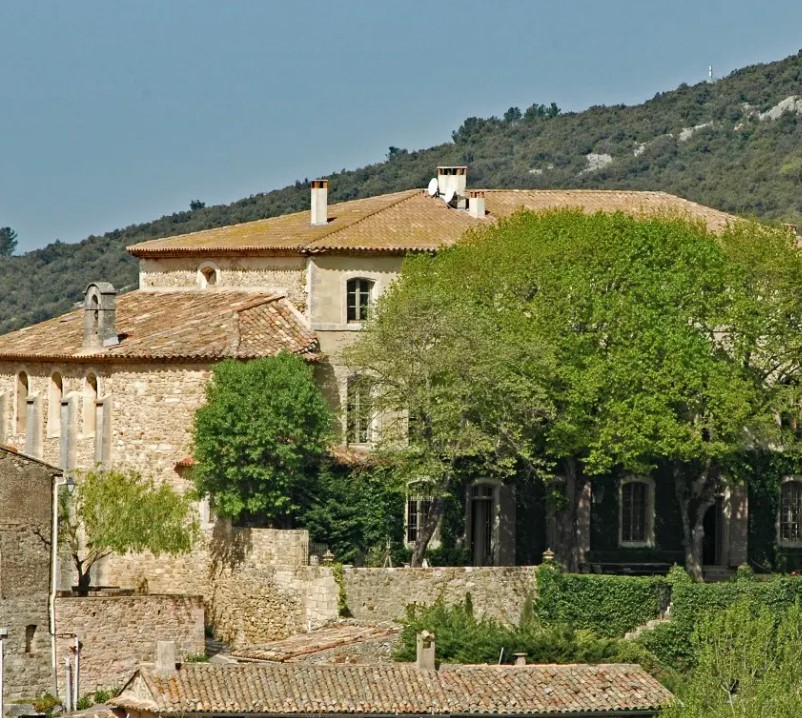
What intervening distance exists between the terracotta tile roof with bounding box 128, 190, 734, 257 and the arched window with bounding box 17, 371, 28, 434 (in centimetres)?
502

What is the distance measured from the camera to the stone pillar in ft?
226

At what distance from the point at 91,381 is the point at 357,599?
9940 millimetres

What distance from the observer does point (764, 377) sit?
6644 centimetres

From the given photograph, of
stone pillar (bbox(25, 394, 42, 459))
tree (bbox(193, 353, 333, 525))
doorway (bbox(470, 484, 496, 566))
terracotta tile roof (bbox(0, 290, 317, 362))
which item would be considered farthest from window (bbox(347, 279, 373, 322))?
stone pillar (bbox(25, 394, 42, 459))

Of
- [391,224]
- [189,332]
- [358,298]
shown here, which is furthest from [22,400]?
[391,224]

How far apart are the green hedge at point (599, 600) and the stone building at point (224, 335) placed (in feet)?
15.4

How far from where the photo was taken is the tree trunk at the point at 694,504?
6619 cm

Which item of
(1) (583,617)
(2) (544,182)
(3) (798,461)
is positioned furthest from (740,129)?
(1) (583,617)

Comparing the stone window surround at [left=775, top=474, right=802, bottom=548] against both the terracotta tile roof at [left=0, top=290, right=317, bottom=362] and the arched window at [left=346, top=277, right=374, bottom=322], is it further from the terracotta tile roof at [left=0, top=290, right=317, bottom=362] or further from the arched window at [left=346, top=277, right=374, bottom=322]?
the terracotta tile roof at [left=0, top=290, right=317, bottom=362]

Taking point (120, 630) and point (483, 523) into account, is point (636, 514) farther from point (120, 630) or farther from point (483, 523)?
point (120, 630)

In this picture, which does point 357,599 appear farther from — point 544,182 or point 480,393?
point 544,182

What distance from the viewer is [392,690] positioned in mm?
53031

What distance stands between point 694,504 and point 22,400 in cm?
1813

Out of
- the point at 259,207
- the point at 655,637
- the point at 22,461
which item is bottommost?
the point at 655,637
